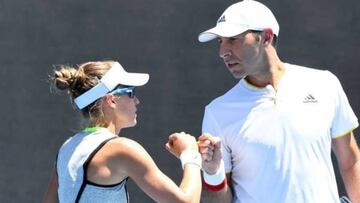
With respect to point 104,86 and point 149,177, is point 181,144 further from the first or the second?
point 104,86

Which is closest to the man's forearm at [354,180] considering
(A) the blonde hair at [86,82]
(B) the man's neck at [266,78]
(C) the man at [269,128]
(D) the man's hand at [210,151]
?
(C) the man at [269,128]

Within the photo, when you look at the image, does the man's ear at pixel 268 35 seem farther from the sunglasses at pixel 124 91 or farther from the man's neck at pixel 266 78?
the sunglasses at pixel 124 91

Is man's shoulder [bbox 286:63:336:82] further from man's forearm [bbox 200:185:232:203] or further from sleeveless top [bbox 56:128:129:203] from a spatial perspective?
sleeveless top [bbox 56:128:129:203]

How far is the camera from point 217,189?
3.15m

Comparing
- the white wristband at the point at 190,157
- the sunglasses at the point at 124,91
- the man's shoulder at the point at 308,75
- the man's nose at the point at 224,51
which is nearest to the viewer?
the white wristband at the point at 190,157

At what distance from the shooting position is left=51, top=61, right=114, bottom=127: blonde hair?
9.77 feet

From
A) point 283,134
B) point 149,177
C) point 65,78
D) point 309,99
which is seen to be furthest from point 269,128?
point 65,78

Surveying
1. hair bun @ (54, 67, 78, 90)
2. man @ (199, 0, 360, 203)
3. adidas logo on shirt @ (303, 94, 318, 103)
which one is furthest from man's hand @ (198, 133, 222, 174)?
hair bun @ (54, 67, 78, 90)

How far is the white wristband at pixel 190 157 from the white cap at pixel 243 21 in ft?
1.56

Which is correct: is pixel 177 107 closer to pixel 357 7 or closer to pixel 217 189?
pixel 357 7

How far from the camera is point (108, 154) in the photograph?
9.10 feet

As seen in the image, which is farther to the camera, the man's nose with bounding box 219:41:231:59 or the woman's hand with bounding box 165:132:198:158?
the man's nose with bounding box 219:41:231:59

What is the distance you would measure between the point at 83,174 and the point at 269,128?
73cm

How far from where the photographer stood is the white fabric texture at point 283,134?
10.1 feet
